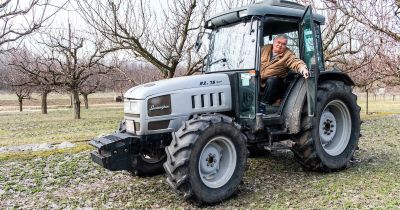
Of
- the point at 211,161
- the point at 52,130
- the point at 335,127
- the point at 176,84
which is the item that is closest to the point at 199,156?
the point at 211,161

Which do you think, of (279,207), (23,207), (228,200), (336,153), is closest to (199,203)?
(228,200)

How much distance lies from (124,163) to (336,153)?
3397mm

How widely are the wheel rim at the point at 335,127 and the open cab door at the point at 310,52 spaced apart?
2.13 feet

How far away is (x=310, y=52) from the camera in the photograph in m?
5.78

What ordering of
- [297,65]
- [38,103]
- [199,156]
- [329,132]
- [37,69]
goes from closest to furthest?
[199,156], [297,65], [329,132], [37,69], [38,103]

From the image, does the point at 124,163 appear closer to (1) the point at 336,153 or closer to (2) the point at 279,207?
(2) the point at 279,207

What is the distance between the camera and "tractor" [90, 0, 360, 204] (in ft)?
15.3

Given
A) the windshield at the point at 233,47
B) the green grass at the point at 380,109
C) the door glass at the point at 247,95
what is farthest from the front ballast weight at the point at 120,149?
the green grass at the point at 380,109

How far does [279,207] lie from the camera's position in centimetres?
445

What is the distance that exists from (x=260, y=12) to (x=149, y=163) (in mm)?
2824

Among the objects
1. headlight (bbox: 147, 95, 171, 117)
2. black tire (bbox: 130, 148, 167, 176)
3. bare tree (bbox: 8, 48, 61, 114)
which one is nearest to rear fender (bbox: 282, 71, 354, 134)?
headlight (bbox: 147, 95, 171, 117)

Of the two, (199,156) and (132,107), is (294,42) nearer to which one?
(199,156)

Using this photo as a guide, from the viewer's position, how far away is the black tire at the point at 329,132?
5594 mm

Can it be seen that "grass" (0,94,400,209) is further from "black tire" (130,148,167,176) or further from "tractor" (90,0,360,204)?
"tractor" (90,0,360,204)
